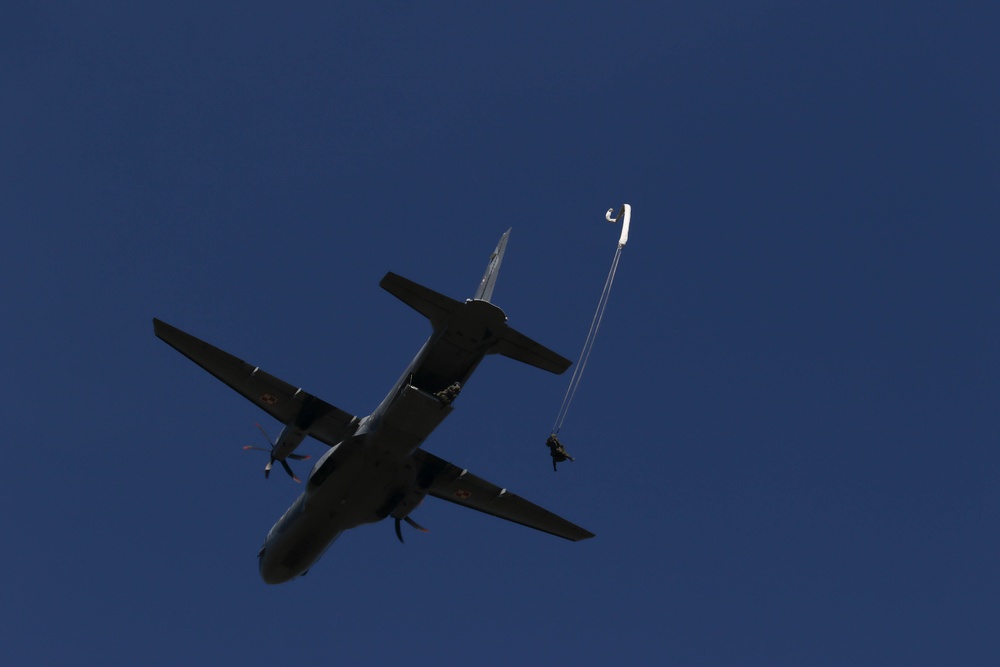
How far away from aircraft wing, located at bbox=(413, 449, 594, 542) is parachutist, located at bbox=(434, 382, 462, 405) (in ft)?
18.4

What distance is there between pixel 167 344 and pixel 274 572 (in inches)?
336

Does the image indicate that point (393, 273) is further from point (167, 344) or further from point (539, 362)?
point (167, 344)

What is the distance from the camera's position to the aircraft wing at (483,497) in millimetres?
38031

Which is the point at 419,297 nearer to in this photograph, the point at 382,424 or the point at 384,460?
the point at 382,424

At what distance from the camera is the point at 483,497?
39781 millimetres

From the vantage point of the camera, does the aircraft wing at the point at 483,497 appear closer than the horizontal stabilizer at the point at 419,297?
No

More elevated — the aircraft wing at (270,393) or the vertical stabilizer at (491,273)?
the vertical stabilizer at (491,273)

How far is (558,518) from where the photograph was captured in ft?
132

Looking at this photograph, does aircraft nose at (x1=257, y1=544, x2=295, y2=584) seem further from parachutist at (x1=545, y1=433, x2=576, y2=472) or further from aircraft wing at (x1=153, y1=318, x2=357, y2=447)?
parachutist at (x1=545, y1=433, x2=576, y2=472)

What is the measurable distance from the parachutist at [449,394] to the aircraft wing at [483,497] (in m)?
5.62

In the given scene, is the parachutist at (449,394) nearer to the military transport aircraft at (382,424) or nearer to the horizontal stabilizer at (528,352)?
the military transport aircraft at (382,424)

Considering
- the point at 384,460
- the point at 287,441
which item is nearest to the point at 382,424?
the point at 384,460

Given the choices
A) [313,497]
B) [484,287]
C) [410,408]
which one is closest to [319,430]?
[313,497]

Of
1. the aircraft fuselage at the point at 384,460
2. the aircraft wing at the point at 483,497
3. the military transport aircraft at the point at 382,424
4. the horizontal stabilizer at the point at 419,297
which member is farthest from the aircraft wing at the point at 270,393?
the horizontal stabilizer at the point at 419,297
